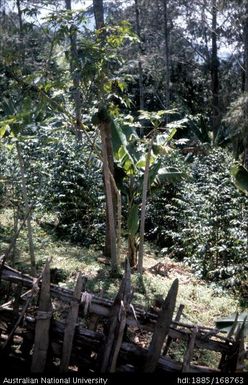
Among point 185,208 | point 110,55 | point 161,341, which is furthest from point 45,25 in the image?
point 185,208

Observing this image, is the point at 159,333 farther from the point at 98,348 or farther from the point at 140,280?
the point at 140,280

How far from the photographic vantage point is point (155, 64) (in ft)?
62.4

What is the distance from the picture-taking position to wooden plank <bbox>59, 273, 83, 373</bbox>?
2811 millimetres

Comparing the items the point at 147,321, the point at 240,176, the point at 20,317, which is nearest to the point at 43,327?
the point at 20,317

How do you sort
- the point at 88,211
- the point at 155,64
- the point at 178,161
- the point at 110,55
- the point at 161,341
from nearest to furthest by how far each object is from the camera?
the point at 161,341 → the point at 110,55 → the point at 88,211 → the point at 178,161 → the point at 155,64

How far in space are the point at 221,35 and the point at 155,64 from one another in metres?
3.66

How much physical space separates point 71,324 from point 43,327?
210 millimetres

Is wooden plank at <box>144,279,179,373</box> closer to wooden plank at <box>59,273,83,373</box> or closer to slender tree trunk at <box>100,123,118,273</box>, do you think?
wooden plank at <box>59,273,83,373</box>

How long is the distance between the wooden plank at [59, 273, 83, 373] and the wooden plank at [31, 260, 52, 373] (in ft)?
0.46

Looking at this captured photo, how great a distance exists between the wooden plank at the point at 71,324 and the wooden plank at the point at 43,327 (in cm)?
14

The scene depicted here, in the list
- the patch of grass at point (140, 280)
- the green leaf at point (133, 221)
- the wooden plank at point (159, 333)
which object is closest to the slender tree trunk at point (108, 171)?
the green leaf at point (133, 221)

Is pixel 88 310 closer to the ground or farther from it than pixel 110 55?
closer to the ground

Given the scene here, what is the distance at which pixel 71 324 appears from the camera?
283 centimetres

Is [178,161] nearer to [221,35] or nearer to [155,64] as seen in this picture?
[155,64]
